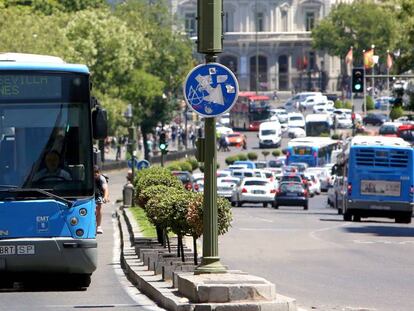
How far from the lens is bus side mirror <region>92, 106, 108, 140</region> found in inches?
847

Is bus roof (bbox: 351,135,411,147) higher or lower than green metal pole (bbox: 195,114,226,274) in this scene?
lower

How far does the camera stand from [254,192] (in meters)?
71.1

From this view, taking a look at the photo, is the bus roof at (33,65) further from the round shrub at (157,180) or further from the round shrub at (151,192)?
the round shrub at (157,180)

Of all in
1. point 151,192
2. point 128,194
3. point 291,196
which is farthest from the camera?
point 291,196

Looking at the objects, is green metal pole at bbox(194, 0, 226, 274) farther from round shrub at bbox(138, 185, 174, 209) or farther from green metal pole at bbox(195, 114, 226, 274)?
round shrub at bbox(138, 185, 174, 209)

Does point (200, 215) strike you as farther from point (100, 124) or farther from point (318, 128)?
point (318, 128)

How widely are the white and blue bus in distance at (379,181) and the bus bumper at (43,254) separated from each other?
98.3 ft

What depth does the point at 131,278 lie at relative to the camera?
25359 millimetres

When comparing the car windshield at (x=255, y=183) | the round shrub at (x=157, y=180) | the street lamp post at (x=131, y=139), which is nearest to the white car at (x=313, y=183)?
the street lamp post at (x=131, y=139)


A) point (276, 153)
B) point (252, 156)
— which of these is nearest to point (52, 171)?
point (252, 156)

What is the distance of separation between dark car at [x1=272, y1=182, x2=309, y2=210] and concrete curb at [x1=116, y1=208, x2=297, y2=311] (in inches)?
1445

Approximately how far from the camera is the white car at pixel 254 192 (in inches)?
2793

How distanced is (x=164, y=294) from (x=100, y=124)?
2.57 metres

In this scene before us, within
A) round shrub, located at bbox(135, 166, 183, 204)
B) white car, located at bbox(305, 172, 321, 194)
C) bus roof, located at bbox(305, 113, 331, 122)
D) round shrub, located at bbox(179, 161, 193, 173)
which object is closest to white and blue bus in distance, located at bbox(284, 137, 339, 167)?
round shrub, located at bbox(179, 161, 193, 173)
